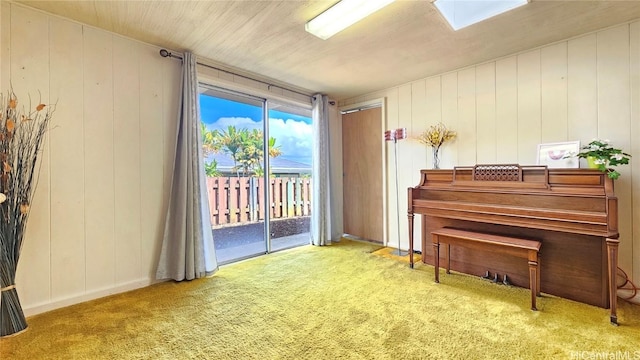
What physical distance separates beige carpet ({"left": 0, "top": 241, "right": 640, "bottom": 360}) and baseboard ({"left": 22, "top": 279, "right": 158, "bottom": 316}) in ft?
0.24

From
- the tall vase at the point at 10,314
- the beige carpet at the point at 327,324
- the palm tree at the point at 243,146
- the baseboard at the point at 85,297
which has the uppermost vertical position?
the palm tree at the point at 243,146

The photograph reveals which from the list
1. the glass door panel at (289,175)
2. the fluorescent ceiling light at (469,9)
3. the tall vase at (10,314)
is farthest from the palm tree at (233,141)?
the fluorescent ceiling light at (469,9)

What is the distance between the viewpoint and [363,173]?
4.46 metres

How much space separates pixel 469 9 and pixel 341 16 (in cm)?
107

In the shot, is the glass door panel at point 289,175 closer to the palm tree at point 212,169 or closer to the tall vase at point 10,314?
the palm tree at point 212,169

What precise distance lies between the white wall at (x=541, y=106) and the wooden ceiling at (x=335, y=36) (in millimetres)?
172

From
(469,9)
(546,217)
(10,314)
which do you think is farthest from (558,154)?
(10,314)

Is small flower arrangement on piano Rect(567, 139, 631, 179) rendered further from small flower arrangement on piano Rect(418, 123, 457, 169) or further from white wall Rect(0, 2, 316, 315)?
white wall Rect(0, 2, 316, 315)

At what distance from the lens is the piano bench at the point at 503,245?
2162mm

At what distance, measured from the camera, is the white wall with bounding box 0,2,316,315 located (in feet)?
7.00

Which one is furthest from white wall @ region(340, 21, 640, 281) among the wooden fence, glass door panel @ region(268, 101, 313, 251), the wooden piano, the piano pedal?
the wooden fence

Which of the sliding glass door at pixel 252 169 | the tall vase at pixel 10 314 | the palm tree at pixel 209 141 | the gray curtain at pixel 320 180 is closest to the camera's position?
the tall vase at pixel 10 314

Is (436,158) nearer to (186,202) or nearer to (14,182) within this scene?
(186,202)

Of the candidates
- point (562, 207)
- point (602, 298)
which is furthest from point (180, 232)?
point (602, 298)
